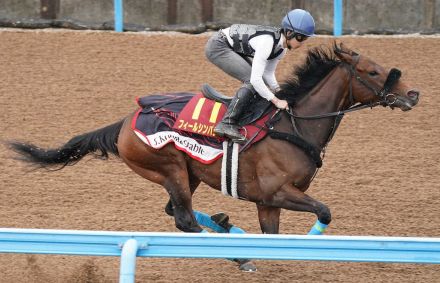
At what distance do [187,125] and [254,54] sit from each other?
2.23 ft

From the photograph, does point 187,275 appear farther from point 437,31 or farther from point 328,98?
point 437,31

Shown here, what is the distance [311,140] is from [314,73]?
507 millimetres

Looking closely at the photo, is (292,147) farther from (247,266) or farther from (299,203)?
(247,266)

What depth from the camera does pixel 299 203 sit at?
6195 millimetres

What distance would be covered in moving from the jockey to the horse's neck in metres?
0.19

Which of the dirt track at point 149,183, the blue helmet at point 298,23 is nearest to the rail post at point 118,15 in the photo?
the dirt track at point 149,183

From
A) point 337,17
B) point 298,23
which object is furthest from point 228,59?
point 337,17

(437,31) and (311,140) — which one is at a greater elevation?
(311,140)

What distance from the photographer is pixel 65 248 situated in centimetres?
492

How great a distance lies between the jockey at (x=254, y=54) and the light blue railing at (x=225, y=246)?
1.64 metres

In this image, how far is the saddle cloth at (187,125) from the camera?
21.2ft

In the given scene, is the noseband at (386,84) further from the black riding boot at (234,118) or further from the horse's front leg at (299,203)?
the horse's front leg at (299,203)

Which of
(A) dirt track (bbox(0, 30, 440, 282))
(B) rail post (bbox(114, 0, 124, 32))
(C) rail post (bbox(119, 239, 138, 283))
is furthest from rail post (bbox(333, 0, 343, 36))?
(C) rail post (bbox(119, 239, 138, 283))

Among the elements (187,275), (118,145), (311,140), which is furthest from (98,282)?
(311,140)
